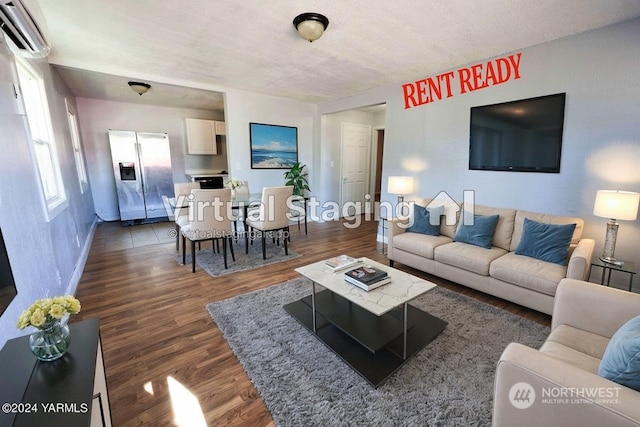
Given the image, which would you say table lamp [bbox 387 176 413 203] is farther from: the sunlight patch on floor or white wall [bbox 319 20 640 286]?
the sunlight patch on floor

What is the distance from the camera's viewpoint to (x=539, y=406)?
103cm

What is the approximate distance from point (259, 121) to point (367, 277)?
398 cm

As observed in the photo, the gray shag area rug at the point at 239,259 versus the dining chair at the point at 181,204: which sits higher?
the dining chair at the point at 181,204

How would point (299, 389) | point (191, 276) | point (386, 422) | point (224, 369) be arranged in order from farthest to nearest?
point (191, 276) → point (224, 369) → point (299, 389) → point (386, 422)

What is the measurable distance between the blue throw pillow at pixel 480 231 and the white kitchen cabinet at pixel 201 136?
18.8ft

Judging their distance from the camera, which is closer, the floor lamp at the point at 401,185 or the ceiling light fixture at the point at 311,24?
the ceiling light fixture at the point at 311,24

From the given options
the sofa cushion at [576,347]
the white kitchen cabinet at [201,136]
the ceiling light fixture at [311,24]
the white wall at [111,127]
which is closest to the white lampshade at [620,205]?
the sofa cushion at [576,347]

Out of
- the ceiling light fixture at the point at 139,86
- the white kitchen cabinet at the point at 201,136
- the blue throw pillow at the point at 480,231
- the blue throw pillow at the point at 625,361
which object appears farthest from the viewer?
the white kitchen cabinet at the point at 201,136

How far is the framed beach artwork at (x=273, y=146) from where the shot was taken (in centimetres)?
509

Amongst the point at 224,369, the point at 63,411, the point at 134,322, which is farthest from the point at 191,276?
the point at 63,411

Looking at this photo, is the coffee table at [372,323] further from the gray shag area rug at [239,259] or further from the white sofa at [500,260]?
the gray shag area rug at [239,259]

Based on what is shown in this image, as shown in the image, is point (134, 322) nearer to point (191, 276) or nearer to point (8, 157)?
point (191, 276)

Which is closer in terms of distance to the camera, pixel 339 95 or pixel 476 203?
pixel 476 203

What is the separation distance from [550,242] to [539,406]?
78.1 inches
